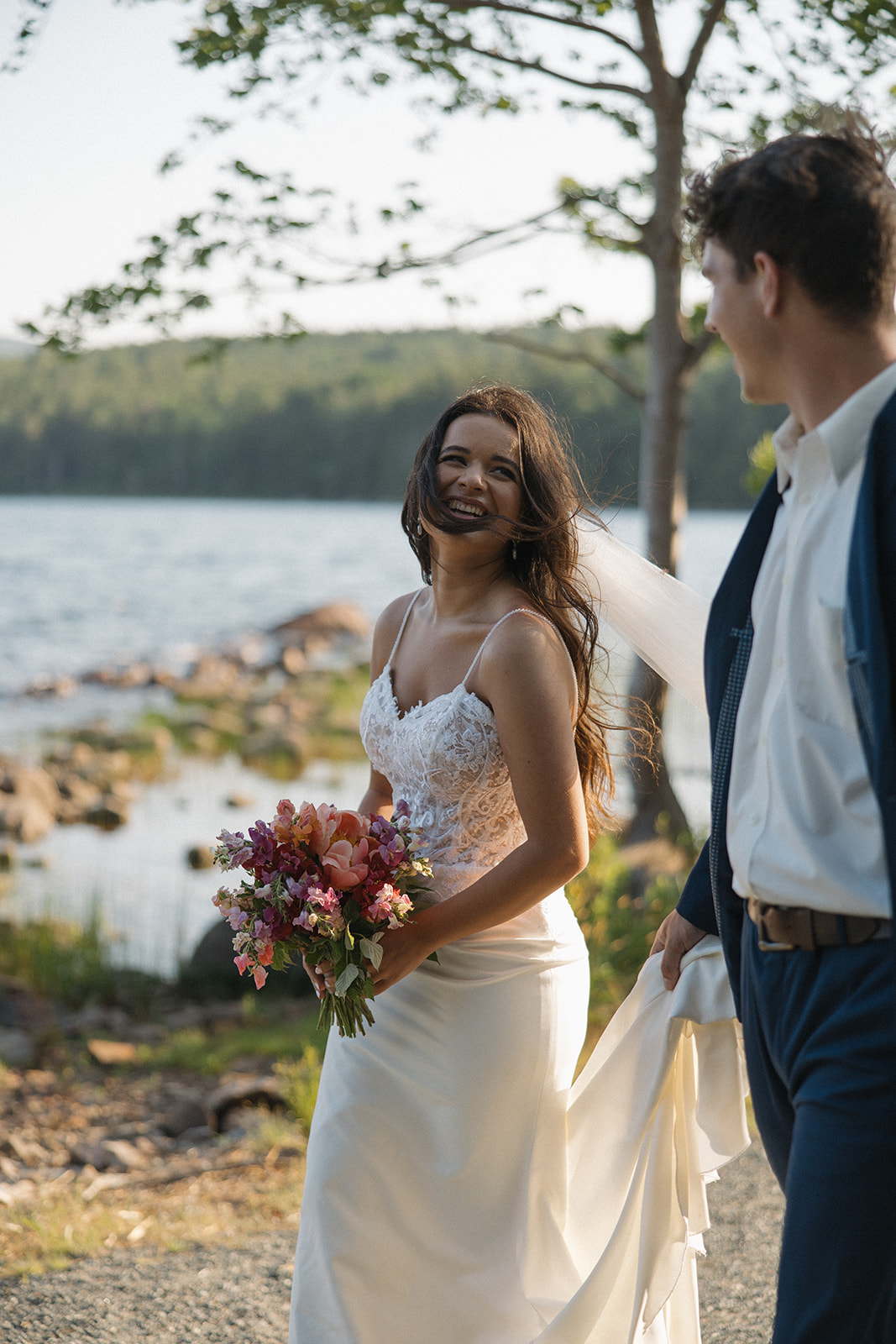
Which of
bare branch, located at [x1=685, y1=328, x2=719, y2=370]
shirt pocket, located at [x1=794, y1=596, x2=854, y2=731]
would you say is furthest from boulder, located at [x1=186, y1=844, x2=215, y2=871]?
shirt pocket, located at [x1=794, y1=596, x2=854, y2=731]

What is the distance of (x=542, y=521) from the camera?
9.32 ft

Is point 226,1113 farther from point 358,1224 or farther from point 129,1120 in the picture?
point 358,1224

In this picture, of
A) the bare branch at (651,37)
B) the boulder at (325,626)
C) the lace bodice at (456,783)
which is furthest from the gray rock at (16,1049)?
the boulder at (325,626)

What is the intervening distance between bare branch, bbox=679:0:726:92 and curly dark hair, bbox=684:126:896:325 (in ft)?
17.9

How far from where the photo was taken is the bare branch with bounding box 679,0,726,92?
21.6ft

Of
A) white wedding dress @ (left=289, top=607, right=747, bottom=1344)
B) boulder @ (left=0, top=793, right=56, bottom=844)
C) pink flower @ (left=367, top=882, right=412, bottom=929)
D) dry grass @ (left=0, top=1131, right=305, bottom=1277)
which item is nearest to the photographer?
pink flower @ (left=367, top=882, right=412, bottom=929)

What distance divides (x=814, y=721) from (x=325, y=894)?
105 centimetres

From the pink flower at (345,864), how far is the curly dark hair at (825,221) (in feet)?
4.30

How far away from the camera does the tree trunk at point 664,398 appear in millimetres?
6762

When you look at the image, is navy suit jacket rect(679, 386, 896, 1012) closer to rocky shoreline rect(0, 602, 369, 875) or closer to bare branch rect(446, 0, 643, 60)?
bare branch rect(446, 0, 643, 60)

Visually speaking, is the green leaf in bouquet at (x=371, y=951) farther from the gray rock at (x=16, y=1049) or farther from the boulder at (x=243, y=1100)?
the gray rock at (x=16, y=1049)

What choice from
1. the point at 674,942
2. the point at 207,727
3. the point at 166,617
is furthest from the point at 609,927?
the point at 166,617

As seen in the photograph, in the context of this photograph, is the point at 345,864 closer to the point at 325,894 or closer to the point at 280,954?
the point at 325,894

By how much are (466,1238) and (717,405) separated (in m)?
42.4
